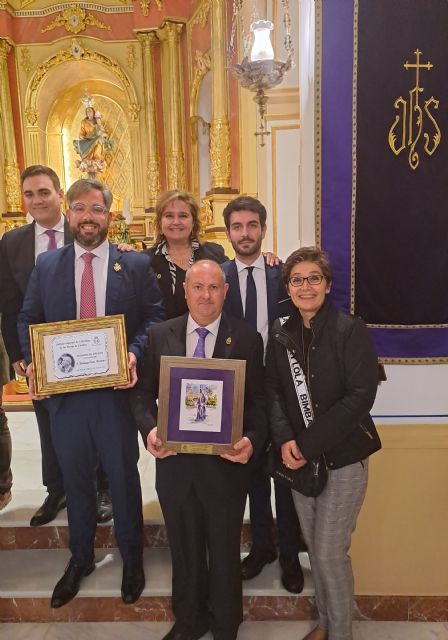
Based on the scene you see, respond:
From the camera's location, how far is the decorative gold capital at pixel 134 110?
9242mm

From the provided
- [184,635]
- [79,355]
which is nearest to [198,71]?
[79,355]

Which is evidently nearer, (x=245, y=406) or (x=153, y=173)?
(x=245, y=406)

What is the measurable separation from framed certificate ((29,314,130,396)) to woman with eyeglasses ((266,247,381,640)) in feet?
2.10

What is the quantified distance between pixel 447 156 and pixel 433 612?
7.23 feet

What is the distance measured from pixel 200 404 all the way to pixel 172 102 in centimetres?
825

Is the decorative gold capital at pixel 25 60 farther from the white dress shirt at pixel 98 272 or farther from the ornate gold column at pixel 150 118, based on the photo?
the white dress shirt at pixel 98 272

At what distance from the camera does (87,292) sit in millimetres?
2205

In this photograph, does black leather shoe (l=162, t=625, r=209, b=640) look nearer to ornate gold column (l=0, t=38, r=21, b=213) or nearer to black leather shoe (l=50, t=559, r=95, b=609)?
black leather shoe (l=50, t=559, r=95, b=609)

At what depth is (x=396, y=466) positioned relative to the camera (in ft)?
7.98

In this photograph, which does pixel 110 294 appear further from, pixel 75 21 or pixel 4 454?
pixel 75 21

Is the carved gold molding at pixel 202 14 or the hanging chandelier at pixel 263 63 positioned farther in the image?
the carved gold molding at pixel 202 14

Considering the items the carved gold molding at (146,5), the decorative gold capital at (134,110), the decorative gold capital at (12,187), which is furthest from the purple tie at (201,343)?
the decorative gold capital at (12,187)

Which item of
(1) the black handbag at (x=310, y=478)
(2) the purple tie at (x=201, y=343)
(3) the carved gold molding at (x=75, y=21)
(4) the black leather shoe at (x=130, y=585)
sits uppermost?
(3) the carved gold molding at (x=75, y=21)

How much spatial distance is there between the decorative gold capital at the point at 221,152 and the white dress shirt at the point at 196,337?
18.2 feet
